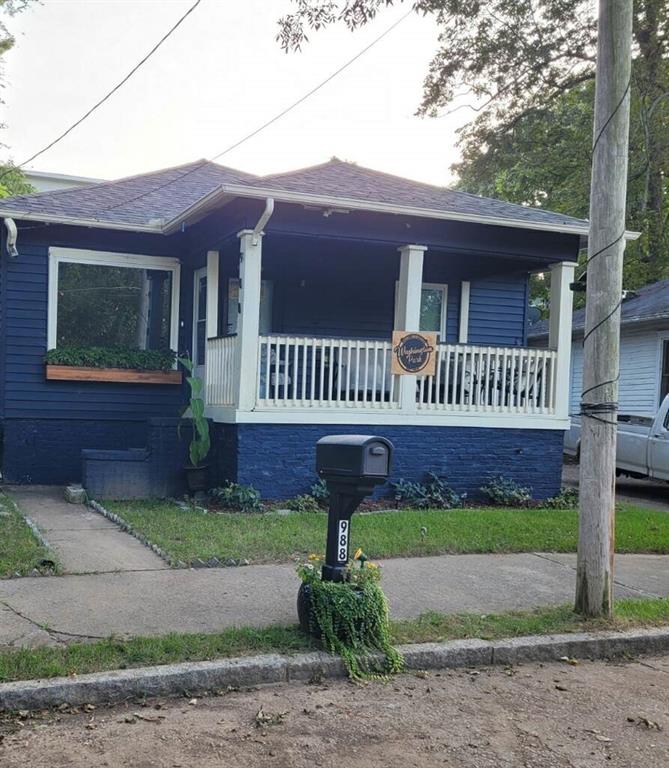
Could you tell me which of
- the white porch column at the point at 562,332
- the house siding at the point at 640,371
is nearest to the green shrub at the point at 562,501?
the white porch column at the point at 562,332

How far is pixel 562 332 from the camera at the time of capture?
38.2 feet

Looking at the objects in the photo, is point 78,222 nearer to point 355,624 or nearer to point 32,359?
point 32,359

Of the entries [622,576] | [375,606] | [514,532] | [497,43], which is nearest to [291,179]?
[514,532]

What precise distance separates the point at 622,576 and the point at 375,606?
337 cm

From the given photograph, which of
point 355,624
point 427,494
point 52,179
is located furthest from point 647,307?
point 52,179

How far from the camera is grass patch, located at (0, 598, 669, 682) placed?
14.4 ft

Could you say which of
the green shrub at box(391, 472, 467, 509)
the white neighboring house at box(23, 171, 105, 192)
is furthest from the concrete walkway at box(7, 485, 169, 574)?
the white neighboring house at box(23, 171, 105, 192)

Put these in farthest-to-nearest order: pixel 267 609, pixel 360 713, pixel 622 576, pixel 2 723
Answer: pixel 622 576, pixel 267 609, pixel 360 713, pixel 2 723

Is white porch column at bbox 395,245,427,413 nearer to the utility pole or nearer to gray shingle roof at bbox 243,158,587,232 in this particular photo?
gray shingle roof at bbox 243,158,587,232

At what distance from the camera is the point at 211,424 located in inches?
436

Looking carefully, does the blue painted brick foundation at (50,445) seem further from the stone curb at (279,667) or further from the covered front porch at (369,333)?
the stone curb at (279,667)

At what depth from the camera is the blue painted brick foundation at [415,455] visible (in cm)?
1016

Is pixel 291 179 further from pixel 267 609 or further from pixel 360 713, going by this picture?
pixel 360 713

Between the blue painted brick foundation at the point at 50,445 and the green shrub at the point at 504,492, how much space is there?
5.26 metres
